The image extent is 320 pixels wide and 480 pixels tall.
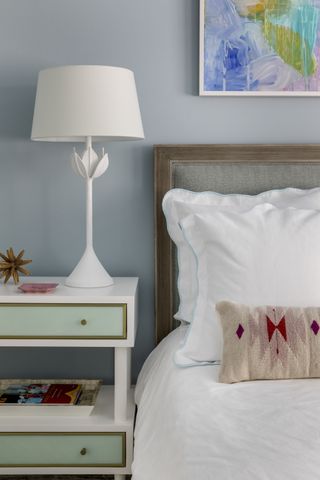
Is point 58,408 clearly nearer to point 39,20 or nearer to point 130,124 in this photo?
point 130,124

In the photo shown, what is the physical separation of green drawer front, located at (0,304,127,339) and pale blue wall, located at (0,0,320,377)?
0.45 m

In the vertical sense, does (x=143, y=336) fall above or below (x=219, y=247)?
below

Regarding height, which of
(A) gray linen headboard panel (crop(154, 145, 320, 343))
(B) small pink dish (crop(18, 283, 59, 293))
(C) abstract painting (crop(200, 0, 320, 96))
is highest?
(C) abstract painting (crop(200, 0, 320, 96))

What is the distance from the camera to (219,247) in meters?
1.95

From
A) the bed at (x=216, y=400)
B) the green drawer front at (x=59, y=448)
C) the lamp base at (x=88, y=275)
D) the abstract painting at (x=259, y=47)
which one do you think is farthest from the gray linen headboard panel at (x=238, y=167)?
the green drawer front at (x=59, y=448)

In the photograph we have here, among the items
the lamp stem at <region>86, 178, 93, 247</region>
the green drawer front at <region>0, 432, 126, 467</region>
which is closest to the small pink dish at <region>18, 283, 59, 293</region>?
the lamp stem at <region>86, 178, 93, 247</region>

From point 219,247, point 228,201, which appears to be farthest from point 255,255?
point 228,201

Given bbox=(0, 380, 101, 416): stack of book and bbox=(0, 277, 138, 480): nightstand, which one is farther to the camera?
bbox=(0, 380, 101, 416): stack of book

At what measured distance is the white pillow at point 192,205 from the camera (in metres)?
2.18

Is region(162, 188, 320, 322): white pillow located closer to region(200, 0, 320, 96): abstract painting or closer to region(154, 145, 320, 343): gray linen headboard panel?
region(154, 145, 320, 343): gray linen headboard panel

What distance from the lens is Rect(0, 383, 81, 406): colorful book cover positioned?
7.16 ft

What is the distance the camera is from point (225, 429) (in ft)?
4.50

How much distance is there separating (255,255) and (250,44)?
38.1 inches

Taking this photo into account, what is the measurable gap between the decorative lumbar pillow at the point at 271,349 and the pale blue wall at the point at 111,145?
2.79ft
